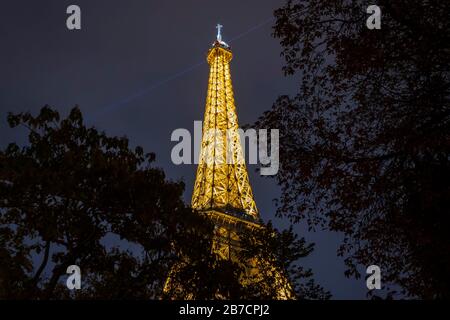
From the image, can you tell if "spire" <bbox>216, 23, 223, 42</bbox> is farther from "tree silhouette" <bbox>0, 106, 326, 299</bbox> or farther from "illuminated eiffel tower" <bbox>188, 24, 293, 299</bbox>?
"tree silhouette" <bbox>0, 106, 326, 299</bbox>

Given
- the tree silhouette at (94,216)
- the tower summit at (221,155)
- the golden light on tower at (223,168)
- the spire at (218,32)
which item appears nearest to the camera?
the tree silhouette at (94,216)

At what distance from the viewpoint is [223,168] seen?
154 feet

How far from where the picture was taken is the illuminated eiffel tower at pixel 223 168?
135ft

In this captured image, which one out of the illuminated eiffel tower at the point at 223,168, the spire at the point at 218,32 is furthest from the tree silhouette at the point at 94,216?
the spire at the point at 218,32

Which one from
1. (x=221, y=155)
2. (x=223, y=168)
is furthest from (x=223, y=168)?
(x=221, y=155)

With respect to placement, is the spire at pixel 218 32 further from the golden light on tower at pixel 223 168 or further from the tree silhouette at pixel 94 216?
the tree silhouette at pixel 94 216

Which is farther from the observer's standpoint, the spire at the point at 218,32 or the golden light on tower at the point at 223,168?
the spire at the point at 218,32

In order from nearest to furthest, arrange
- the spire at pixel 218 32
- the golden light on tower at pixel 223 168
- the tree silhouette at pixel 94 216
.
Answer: the tree silhouette at pixel 94 216
the golden light on tower at pixel 223 168
the spire at pixel 218 32

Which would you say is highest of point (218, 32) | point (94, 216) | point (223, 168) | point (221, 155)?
point (218, 32)

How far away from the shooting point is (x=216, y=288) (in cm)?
1377

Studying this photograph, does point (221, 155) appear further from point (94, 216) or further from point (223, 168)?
point (94, 216)

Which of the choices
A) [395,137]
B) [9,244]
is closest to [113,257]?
[9,244]

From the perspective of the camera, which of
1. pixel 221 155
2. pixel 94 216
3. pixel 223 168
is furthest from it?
pixel 221 155
